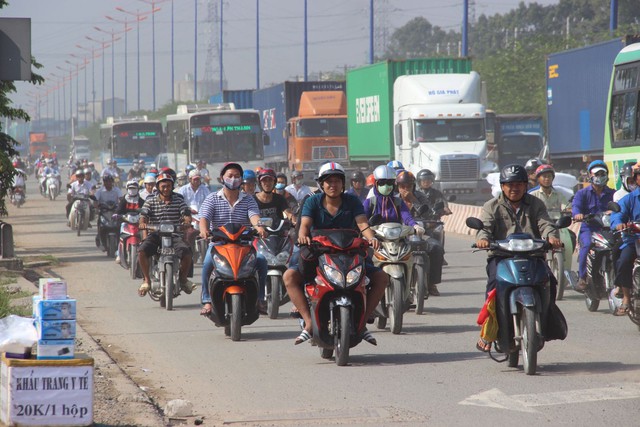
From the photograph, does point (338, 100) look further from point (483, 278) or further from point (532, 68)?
point (483, 278)

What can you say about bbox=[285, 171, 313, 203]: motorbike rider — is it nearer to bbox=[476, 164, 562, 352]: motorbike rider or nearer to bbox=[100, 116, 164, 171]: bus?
bbox=[476, 164, 562, 352]: motorbike rider

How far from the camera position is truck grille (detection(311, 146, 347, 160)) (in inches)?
1786

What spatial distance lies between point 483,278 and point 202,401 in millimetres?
10006

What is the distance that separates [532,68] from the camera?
65562 mm

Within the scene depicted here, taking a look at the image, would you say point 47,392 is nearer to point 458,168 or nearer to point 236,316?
point 236,316

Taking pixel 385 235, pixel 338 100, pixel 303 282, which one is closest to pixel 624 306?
pixel 385 235

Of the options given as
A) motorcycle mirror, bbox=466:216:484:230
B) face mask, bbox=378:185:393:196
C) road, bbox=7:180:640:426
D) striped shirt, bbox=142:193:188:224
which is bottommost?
road, bbox=7:180:640:426

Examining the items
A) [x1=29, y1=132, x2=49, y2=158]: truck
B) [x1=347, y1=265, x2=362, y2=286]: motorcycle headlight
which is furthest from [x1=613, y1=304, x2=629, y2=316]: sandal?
[x1=29, y1=132, x2=49, y2=158]: truck

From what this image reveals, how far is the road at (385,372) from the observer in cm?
759

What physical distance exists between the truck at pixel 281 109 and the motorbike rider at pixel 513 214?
37.1 m

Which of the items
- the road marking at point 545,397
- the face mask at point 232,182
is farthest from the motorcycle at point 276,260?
the road marking at point 545,397

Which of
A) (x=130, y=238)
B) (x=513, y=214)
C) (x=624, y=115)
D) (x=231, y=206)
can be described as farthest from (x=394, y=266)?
(x=624, y=115)

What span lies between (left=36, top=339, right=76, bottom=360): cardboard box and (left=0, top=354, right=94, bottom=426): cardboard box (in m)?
0.07

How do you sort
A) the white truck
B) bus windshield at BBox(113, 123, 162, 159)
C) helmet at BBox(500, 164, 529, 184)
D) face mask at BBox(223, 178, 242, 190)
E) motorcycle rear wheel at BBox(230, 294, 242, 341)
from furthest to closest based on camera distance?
bus windshield at BBox(113, 123, 162, 159)
the white truck
face mask at BBox(223, 178, 242, 190)
motorcycle rear wheel at BBox(230, 294, 242, 341)
helmet at BBox(500, 164, 529, 184)
